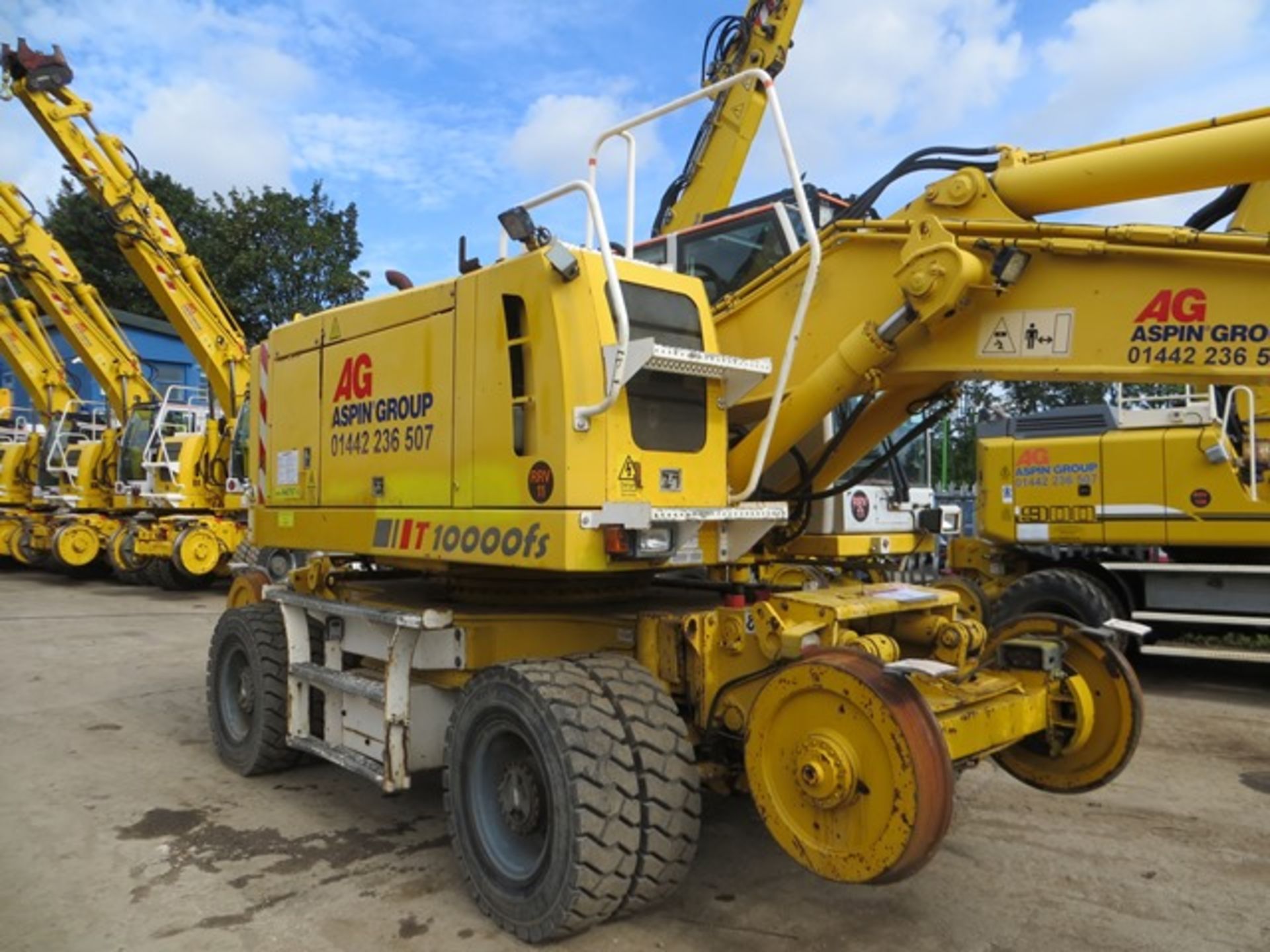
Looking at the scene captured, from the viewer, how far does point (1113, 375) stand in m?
3.68

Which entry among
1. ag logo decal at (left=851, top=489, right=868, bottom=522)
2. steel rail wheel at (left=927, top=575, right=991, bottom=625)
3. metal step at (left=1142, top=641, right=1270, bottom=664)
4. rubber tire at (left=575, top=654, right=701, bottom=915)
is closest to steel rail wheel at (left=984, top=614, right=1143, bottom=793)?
rubber tire at (left=575, top=654, right=701, bottom=915)

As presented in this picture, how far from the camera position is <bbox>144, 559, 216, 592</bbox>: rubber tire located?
17016 millimetres

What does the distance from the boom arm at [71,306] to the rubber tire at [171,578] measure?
3931 millimetres

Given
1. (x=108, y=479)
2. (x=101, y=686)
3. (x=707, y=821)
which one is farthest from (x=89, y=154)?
(x=707, y=821)

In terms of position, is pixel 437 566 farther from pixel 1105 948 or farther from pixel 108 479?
pixel 108 479

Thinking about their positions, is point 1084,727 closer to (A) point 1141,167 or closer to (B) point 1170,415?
(A) point 1141,167

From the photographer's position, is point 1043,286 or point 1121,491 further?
point 1121,491

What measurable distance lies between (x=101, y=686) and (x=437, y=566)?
5.28m

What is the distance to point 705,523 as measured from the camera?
4.20m

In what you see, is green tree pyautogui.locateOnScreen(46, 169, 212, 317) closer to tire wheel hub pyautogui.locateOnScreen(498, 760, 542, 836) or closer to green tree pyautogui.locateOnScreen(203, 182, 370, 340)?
green tree pyautogui.locateOnScreen(203, 182, 370, 340)

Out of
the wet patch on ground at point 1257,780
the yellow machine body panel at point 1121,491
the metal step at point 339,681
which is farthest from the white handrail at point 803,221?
the yellow machine body panel at point 1121,491

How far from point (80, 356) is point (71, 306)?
101 centimetres

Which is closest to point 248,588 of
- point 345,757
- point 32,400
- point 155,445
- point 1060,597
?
point 345,757

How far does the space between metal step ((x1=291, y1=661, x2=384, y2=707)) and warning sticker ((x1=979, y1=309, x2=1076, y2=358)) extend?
311 centimetres
